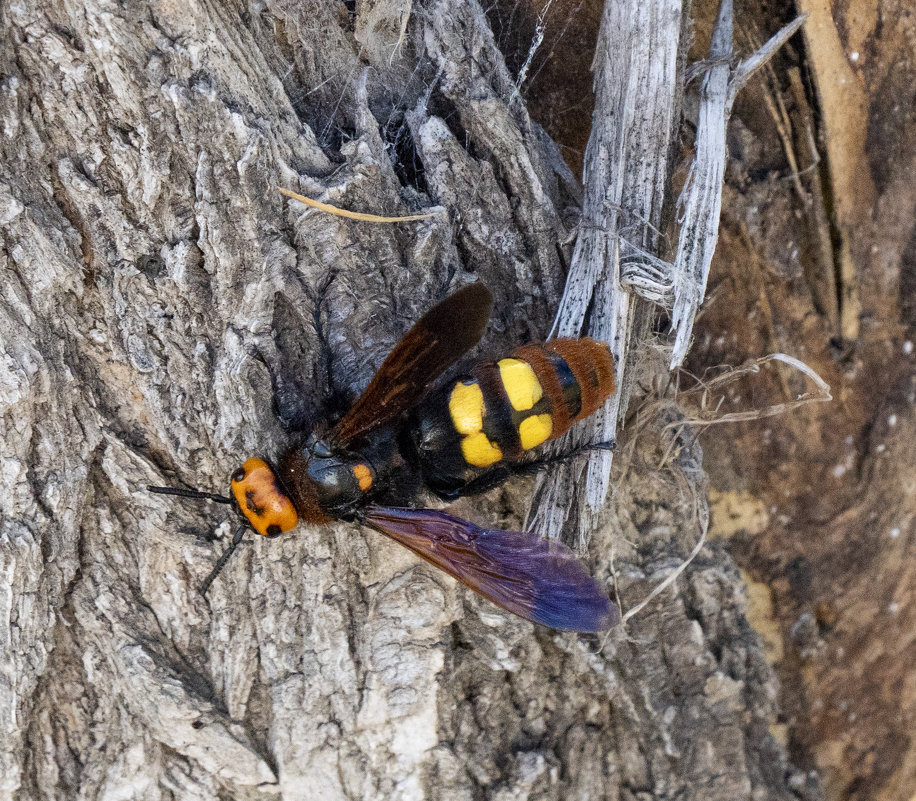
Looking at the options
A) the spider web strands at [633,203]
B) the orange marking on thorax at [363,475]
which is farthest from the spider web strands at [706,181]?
the orange marking on thorax at [363,475]

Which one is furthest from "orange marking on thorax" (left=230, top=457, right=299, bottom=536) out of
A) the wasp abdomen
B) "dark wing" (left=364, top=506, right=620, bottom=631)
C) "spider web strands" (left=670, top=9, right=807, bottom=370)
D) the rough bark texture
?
"spider web strands" (left=670, top=9, right=807, bottom=370)

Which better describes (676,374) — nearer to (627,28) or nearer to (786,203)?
(786,203)

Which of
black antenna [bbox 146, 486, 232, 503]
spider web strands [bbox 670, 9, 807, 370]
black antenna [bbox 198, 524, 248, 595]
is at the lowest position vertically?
black antenna [bbox 198, 524, 248, 595]

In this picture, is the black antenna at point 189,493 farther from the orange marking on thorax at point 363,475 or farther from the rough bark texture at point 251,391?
the orange marking on thorax at point 363,475

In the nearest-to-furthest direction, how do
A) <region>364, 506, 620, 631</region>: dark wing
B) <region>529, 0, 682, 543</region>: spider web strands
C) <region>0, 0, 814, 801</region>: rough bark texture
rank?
<region>0, 0, 814, 801</region>: rough bark texture < <region>364, 506, 620, 631</region>: dark wing < <region>529, 0, 682, 543</region>: spider web strands

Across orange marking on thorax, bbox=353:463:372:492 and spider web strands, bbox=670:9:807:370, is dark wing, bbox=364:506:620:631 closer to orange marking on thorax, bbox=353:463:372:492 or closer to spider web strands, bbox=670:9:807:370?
orange marking on thorax, bbox=353:463:372:492

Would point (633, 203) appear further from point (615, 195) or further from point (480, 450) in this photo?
point (480, 450)

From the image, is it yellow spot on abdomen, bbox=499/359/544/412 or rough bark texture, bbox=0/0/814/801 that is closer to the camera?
rough bark texture, bbox=0/0/814/801
